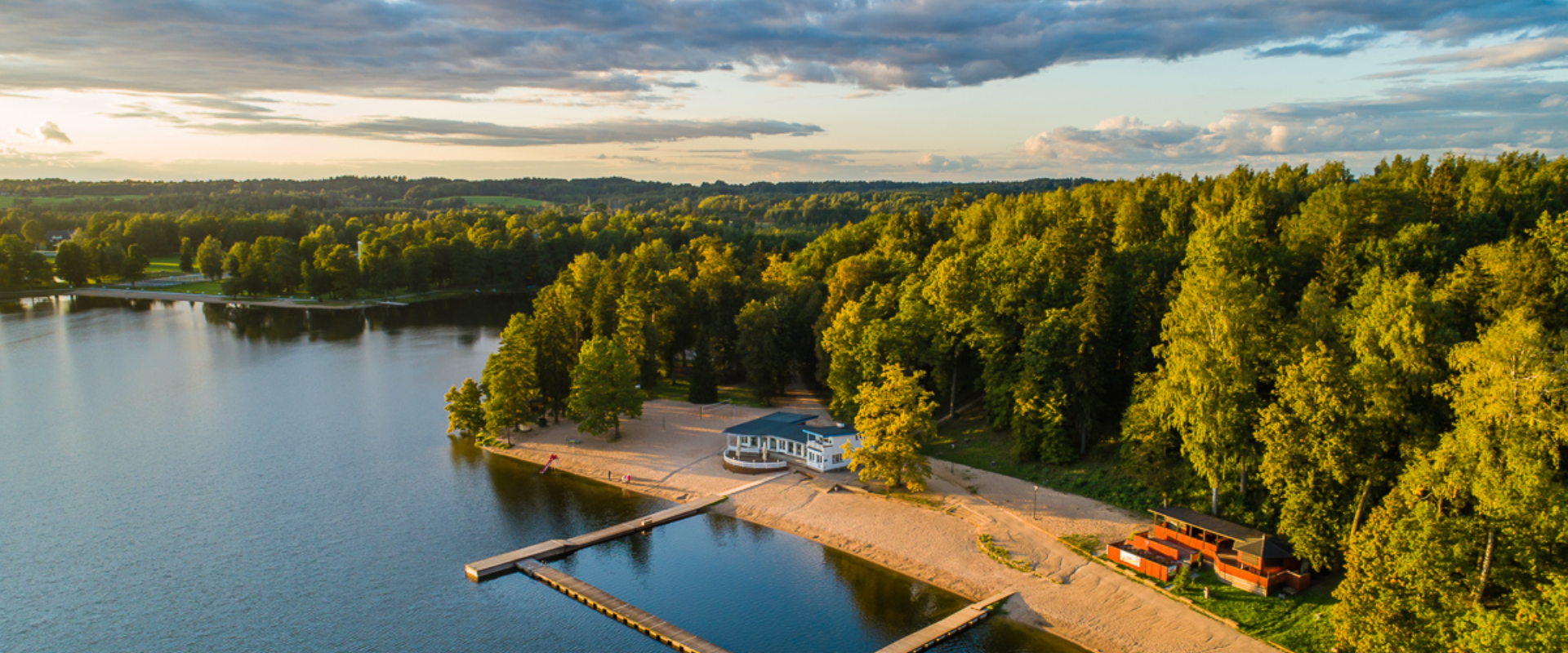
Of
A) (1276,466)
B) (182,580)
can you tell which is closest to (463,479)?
(182,580)

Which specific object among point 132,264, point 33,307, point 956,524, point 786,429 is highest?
point 132,264

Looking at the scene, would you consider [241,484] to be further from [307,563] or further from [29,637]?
[29,637]

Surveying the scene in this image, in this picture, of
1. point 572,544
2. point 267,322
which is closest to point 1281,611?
point 572,544

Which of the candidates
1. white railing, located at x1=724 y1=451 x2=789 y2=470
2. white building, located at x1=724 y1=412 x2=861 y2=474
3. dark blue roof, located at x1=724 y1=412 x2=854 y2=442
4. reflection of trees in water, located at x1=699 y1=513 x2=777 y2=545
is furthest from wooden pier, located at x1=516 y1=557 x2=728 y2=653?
dark blue roof, located at x1=724 y1=412 x2=854 y2=442

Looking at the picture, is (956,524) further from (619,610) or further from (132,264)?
(132,264)

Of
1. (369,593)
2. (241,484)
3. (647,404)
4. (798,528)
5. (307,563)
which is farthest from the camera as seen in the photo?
(647,404)

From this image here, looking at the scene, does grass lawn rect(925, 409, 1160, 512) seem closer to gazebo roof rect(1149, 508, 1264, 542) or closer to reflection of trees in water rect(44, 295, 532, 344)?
gazebo roof rect(1149, 508, 1264, 542)
